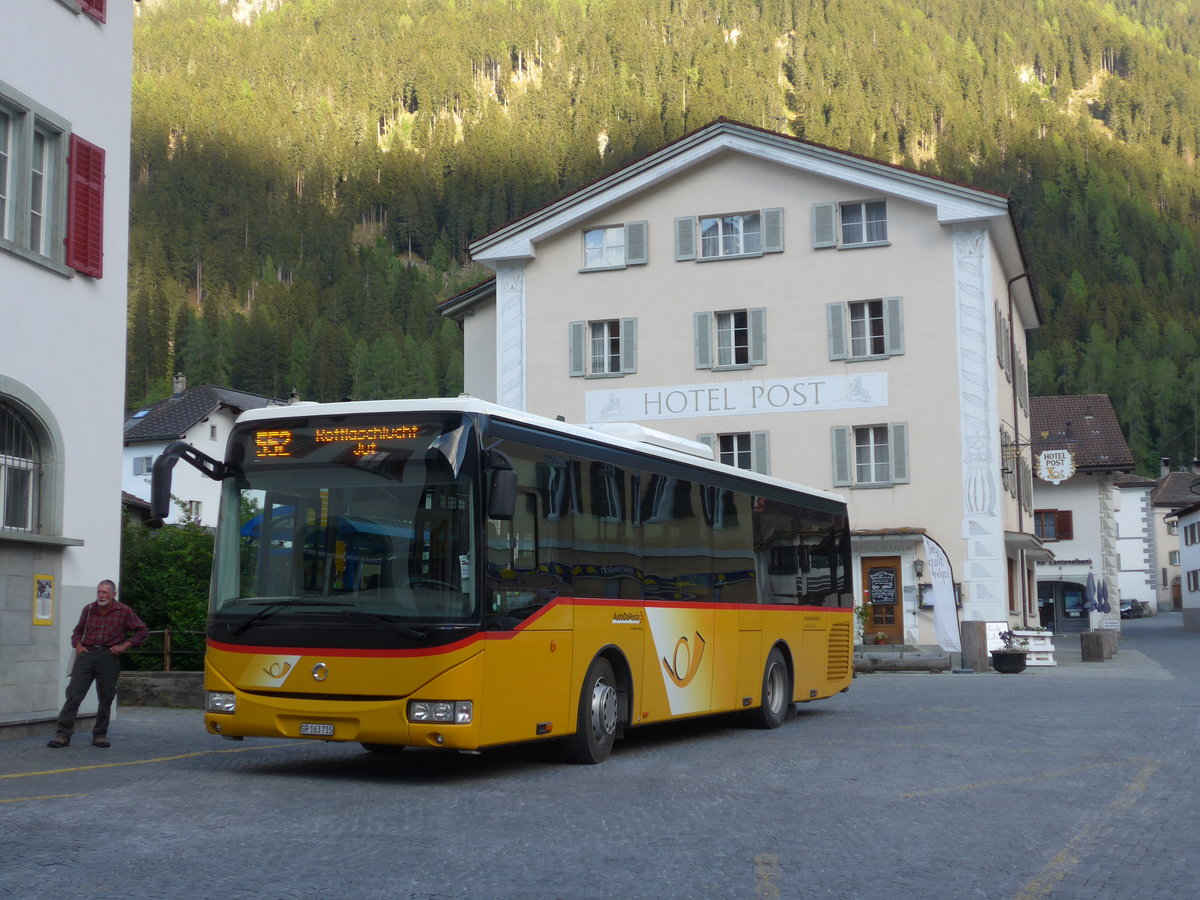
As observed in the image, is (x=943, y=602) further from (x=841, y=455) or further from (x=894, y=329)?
(x=894, y=329)

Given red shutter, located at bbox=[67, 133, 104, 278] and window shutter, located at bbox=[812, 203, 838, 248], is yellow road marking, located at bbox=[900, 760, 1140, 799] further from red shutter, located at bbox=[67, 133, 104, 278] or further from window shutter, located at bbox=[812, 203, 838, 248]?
window shutter, located at bbox=[812, 203, 838, 248]

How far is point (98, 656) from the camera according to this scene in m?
13.8

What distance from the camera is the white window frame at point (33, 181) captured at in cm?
1543

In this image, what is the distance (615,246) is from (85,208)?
21684 mm

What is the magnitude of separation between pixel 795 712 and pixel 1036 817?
9005 millimetres

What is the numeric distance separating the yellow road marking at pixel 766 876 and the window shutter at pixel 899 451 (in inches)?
1046

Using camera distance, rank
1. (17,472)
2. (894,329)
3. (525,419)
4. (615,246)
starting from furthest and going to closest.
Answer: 1. (615,246)
2. (894,329)
3. (17,472)
4. (525,419)

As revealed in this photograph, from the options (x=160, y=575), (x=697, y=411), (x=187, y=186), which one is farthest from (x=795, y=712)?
(x=187, y=186)

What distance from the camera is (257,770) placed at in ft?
38.9

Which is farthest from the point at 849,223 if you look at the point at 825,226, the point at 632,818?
the point at 632,818

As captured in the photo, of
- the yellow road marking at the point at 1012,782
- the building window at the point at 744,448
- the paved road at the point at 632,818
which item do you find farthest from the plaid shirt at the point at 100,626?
the building window at the point at 744,448

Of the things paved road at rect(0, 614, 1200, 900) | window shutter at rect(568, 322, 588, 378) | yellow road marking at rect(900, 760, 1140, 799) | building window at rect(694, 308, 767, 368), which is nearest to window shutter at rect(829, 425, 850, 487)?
building window at rect(694, 308, 767, 368)

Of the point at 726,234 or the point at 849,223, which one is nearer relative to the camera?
the point at 849,223

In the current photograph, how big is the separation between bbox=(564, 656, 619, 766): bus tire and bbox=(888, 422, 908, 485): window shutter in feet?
71.9
